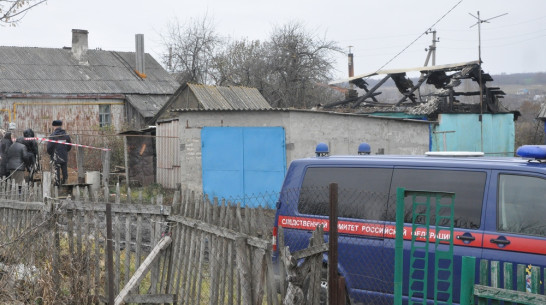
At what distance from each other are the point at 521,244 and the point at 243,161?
35.4 ft

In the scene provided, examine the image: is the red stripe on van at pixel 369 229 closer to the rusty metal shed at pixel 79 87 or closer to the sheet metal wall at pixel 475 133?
the sheet metal wall at pixel 475 133

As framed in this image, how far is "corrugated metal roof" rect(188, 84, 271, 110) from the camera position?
2136cm

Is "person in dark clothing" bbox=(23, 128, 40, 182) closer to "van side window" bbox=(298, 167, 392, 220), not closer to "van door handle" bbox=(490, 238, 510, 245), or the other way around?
"van side window" bbox=(298, 167, 392, 220)

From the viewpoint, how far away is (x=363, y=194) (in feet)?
22.9

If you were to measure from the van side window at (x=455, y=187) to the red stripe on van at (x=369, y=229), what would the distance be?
0.11m

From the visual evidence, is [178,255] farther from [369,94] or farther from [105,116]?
[105,116]

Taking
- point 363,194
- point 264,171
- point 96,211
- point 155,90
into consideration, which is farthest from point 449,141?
point 155,90

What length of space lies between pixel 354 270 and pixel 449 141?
42.8 ft

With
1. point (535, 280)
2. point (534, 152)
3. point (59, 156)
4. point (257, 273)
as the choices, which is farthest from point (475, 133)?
point (535, 280)

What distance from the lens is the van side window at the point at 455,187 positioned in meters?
6.35

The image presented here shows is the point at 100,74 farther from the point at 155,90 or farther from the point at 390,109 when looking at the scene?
the point at 390,109

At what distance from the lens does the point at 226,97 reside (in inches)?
875

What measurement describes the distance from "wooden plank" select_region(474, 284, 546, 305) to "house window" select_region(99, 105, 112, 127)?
94.1 feet

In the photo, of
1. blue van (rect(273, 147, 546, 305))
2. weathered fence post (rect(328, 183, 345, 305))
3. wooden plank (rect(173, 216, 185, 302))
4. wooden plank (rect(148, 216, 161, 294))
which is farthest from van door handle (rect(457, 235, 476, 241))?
wooden plank (rect(148, 216, 161, 294))
